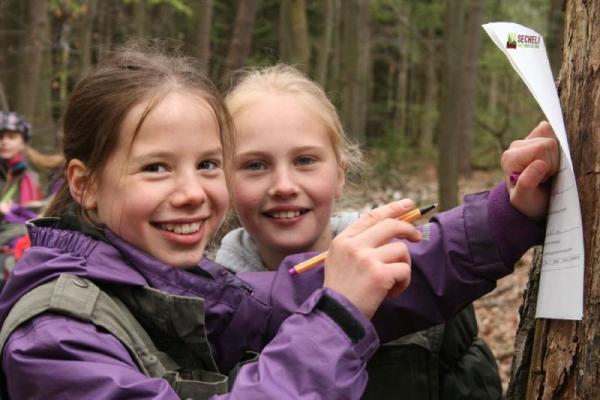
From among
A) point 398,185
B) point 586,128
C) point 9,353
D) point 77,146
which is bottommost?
point 398,185

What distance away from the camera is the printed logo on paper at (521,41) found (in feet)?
5.14

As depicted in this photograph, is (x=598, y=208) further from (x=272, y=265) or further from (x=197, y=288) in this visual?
(x=272, y=265)

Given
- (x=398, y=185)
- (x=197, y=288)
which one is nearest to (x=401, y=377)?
(x=197, y=288)

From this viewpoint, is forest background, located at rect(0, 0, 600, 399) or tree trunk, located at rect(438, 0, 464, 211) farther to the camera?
tree trunk, located at rect(438, 0, 464, 211)

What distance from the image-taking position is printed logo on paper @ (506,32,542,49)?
157cm

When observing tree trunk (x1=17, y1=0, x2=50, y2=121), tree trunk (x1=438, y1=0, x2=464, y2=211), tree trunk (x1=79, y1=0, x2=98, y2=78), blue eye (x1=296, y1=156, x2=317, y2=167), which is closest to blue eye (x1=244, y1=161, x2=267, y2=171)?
blue eye (x1=296, y1=156, x2=317, y2=167)

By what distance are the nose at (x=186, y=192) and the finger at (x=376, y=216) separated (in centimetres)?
35

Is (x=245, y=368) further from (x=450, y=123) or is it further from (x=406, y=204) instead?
(x=450, y=123)

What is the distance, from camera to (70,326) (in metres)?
1.48

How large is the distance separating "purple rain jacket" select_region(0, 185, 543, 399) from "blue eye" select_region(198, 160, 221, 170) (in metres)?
0.25

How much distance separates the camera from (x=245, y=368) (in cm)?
149

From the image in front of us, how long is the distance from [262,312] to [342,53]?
11.8 metres

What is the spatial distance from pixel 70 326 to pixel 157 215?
0.35m

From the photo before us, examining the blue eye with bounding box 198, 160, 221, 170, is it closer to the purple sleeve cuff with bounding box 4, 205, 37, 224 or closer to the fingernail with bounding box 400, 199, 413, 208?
the fingernail with bounding box 400, 199, 413, 208
